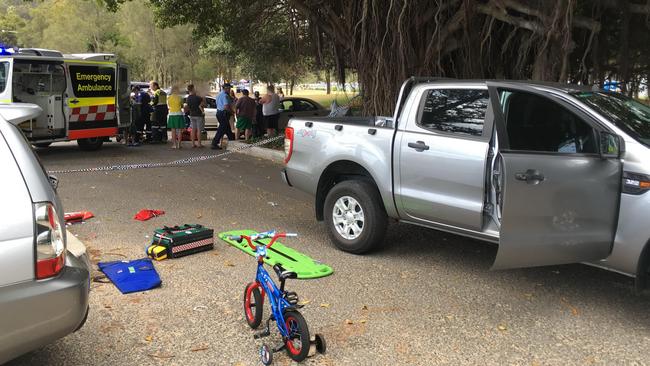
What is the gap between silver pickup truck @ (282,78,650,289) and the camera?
3871mm

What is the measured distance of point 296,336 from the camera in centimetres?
342

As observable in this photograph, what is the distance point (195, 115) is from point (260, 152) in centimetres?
222

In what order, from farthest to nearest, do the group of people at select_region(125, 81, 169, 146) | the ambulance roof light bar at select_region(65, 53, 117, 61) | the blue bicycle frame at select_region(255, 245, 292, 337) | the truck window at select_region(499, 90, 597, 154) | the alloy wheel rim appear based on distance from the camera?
the group of people at select_region(125, 81, 169, 146) < the ambulance roof light bar at select_region(65, 53, 117, 61) < the alloy wheel rim < the truck window at select_region(499, 90, 597, 154) < the blue bicycle frame at select_region(255, 245, 292, 337)

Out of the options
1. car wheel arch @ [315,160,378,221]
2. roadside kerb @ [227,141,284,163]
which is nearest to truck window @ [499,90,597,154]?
car wheel arch @ [315,160,378,221]

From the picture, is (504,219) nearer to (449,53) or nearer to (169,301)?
(169,301)

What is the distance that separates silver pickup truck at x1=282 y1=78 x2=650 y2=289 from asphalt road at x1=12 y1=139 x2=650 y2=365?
47 cm

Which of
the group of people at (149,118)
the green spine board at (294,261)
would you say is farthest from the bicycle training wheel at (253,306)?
the group of people at (149,118)

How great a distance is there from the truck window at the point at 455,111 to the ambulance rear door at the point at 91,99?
947 centimetres

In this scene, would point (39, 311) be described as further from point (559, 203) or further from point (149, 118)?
point (149, 118)

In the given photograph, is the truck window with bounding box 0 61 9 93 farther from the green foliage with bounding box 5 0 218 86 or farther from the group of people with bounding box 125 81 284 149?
the green foliage with bounding box 5 0 218 86

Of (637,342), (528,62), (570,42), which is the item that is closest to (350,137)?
(637,342)

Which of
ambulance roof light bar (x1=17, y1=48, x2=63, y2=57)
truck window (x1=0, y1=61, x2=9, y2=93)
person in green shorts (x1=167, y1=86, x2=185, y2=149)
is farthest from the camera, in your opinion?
person in green shorts (x1=167, y1=86, x2=185, y2=149)

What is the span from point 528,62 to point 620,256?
299 inches

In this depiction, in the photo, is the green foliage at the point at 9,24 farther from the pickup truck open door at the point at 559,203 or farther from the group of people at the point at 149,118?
the pickup truck open door at the point at 559,203
